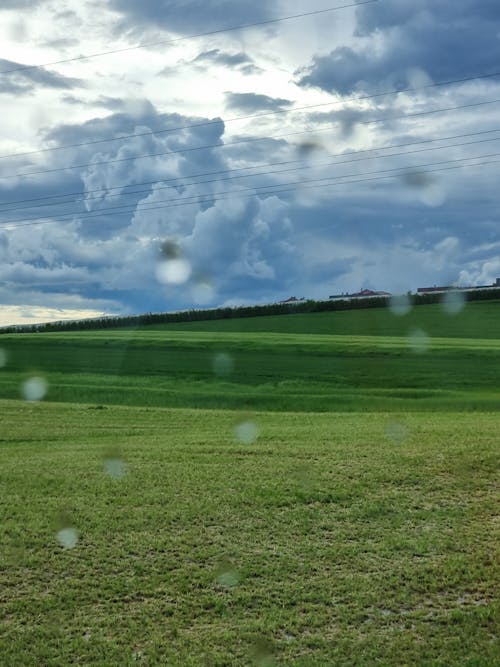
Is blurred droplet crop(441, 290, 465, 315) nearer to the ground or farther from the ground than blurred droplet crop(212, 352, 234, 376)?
farther from the ground

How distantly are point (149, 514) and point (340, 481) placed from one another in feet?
11.3

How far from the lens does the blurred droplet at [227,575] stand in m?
8.69

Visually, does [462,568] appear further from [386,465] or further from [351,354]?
[351,354]

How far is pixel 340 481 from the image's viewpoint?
39.6 ft

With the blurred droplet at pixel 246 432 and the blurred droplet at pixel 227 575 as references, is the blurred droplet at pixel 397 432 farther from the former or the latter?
the blurred droplet at pixel 227 575

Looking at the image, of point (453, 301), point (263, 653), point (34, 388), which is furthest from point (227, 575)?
point (453, 301)

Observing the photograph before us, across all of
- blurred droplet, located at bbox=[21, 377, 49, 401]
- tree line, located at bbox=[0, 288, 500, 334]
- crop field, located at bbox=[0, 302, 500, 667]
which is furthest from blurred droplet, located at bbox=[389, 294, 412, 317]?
Answer: crop field, located at bbox=[0, 302, 500, 667]

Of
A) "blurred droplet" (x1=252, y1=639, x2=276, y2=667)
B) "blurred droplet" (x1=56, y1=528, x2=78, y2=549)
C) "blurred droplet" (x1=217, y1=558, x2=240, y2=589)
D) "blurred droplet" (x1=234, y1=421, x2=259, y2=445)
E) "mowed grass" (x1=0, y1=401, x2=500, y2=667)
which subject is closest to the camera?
"blurred droplet" (x1=252, y1=639, x2=276, y2=667)

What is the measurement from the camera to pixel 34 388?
34.1 meters

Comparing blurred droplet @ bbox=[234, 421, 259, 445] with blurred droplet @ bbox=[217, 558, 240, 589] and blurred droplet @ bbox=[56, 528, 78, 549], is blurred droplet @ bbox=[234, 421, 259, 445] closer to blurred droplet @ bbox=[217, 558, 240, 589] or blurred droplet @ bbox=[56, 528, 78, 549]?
blurred droplet @ bbox=[56, 528, 78, 549]

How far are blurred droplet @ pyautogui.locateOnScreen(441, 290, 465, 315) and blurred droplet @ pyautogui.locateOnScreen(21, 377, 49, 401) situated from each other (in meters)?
47.4

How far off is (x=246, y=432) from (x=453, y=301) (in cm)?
6370

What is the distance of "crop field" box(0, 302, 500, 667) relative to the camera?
7.67m

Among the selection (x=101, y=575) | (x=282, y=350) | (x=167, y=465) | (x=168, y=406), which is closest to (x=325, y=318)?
(x=282, y=350)
